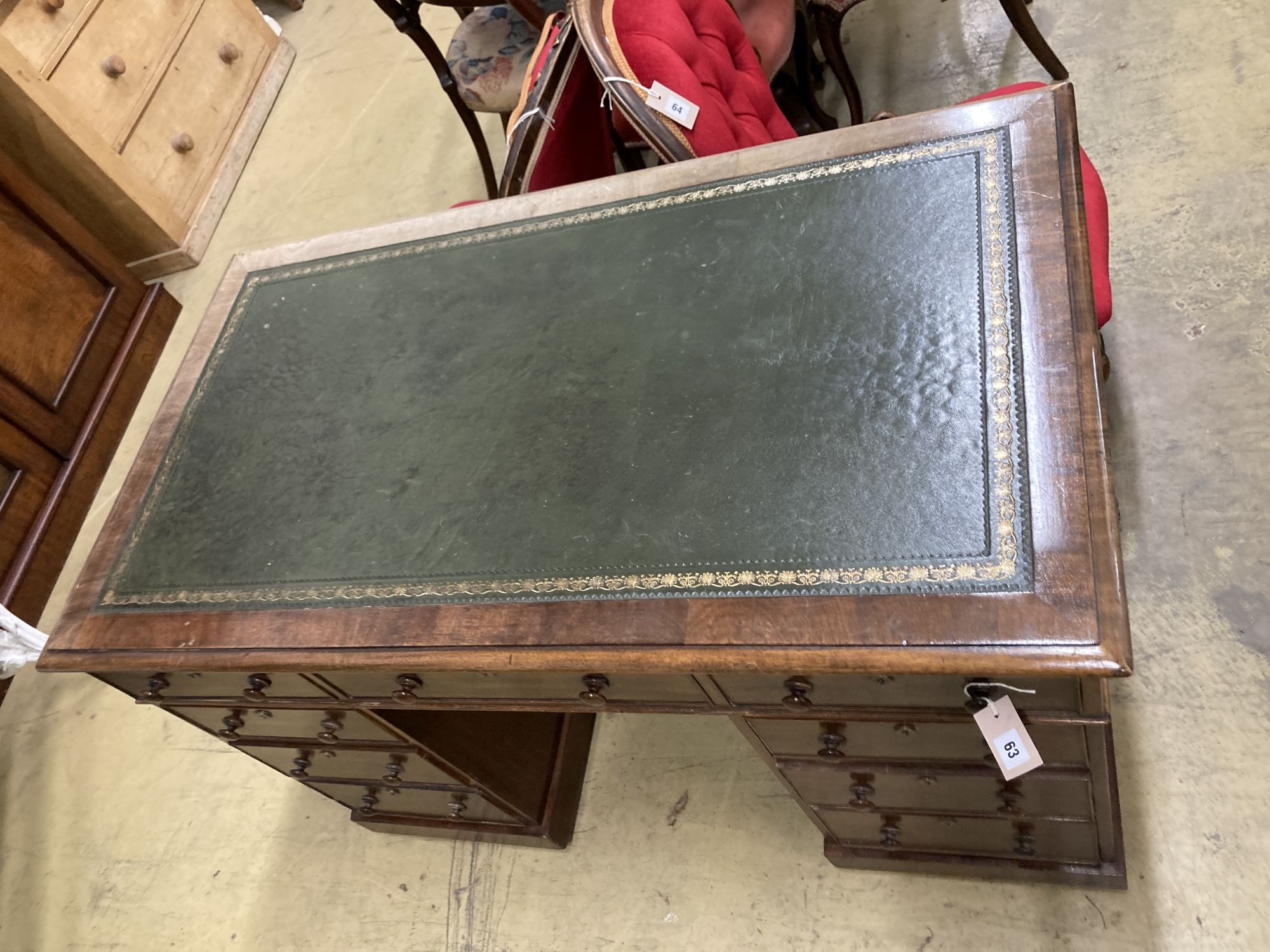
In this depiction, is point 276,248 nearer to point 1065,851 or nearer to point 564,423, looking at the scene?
point 564,423

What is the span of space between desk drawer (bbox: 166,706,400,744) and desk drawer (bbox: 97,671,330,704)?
0.16ft

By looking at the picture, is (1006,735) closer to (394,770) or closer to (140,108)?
(394,770)

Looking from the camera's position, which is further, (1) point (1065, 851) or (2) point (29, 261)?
(2) point (29, 261)

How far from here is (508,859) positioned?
5.94 feet

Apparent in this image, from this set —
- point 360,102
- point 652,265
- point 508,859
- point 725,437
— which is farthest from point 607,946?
point 360,102

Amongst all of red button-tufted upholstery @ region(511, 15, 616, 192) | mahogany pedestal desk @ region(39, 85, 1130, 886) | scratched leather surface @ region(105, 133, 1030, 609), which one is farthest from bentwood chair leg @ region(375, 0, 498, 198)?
scratched leather surface @ region(105, 133, 1030, 609)

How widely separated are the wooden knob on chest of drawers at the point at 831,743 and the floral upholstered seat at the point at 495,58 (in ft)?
6.10

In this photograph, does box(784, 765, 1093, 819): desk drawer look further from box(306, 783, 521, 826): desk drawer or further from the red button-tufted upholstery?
the red button-tufted upholstery

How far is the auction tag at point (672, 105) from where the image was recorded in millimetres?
1539

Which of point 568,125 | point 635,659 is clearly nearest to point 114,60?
point 568,125

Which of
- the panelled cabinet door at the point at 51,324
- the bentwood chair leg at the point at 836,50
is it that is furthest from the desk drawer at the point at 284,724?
the bentwood chair leg at the point at 836,50

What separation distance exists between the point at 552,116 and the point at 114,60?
2131 mm

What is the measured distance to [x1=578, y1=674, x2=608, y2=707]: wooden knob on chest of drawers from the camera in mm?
1087

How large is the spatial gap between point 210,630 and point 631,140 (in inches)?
59.3
